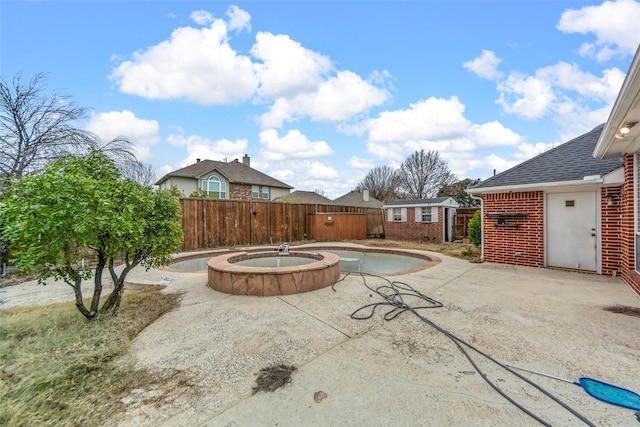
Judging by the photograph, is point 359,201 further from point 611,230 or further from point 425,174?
point 611,230

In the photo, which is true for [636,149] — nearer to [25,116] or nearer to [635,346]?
[635,346]

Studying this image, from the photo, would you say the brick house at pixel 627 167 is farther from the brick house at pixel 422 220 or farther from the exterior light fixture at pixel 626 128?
the brick house at pixel 422 220

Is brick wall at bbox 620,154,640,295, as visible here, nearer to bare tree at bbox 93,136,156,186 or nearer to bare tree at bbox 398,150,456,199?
bare tree at bbox 93,136,156,186

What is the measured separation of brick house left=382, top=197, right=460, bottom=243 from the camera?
45.5 ft

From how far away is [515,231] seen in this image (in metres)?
7.20

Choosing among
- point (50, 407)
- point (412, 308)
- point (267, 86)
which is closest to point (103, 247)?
point (50, 407)

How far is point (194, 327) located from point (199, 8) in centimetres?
826

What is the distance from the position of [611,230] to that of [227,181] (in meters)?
20.8

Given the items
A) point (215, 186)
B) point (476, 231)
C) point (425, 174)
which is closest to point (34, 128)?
point (215, 186)

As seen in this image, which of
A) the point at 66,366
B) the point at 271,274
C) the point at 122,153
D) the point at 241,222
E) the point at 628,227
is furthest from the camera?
the point at 241,222

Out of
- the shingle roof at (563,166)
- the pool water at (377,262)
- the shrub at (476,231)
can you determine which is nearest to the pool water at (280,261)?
the pool water at (377,262)

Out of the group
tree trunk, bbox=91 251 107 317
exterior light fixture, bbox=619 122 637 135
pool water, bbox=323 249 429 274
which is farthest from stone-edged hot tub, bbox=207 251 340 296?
exterior light fixture, bbox=619 122 637 135

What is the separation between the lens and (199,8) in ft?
23.4

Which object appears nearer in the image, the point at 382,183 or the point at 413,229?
the point at 413,229
